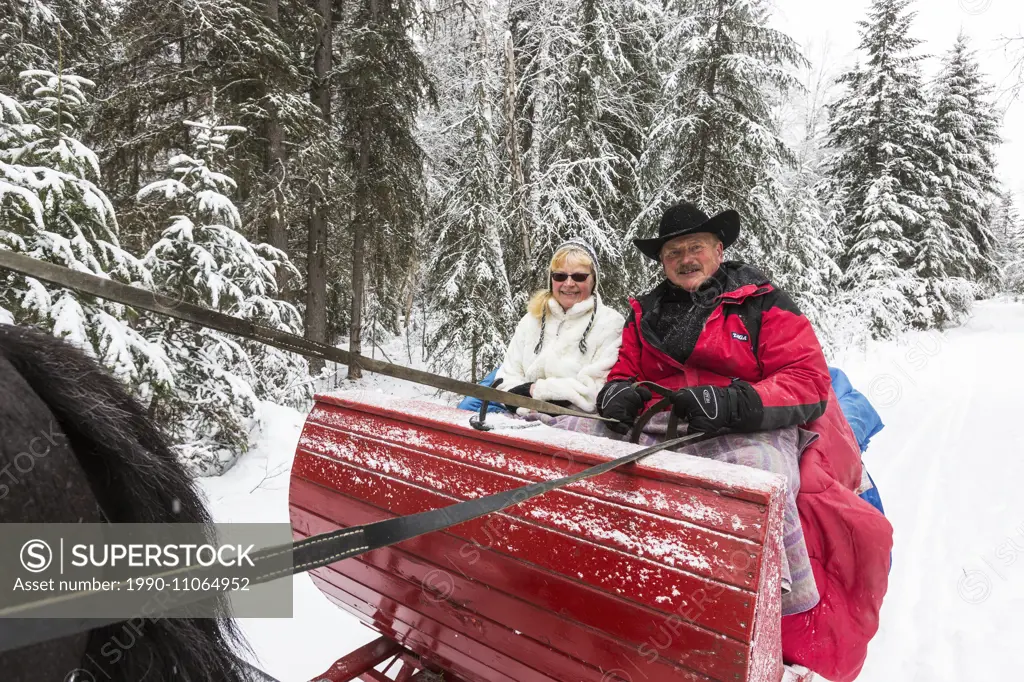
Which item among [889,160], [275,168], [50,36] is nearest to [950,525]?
[275,168]

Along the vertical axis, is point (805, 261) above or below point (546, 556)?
above

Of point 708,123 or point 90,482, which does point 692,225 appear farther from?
point 708,123

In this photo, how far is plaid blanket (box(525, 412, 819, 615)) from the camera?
185 cm

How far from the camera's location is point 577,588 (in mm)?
1590

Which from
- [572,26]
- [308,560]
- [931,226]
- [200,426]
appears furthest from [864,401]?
[931,226]

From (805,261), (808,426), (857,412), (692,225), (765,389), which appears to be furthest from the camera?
(805,261)

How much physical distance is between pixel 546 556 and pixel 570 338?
1908 mm

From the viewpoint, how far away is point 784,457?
2.12m

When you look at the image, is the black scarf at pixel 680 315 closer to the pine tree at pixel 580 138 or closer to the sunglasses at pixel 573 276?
the sunglasses at pixel 573 276

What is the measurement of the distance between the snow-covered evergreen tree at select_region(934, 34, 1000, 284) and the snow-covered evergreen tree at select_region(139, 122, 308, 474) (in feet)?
71.0

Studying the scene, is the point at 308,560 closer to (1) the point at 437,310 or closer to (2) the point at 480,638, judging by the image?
(2) the point at 480,638

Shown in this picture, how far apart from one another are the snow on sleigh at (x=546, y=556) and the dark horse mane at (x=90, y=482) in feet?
2.55

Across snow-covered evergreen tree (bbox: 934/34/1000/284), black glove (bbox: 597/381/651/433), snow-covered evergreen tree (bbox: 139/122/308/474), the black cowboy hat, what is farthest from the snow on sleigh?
snow-covered evergreen tree (bbox: 934/34/1000/284)

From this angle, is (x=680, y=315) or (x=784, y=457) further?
(x=680, y=315)
